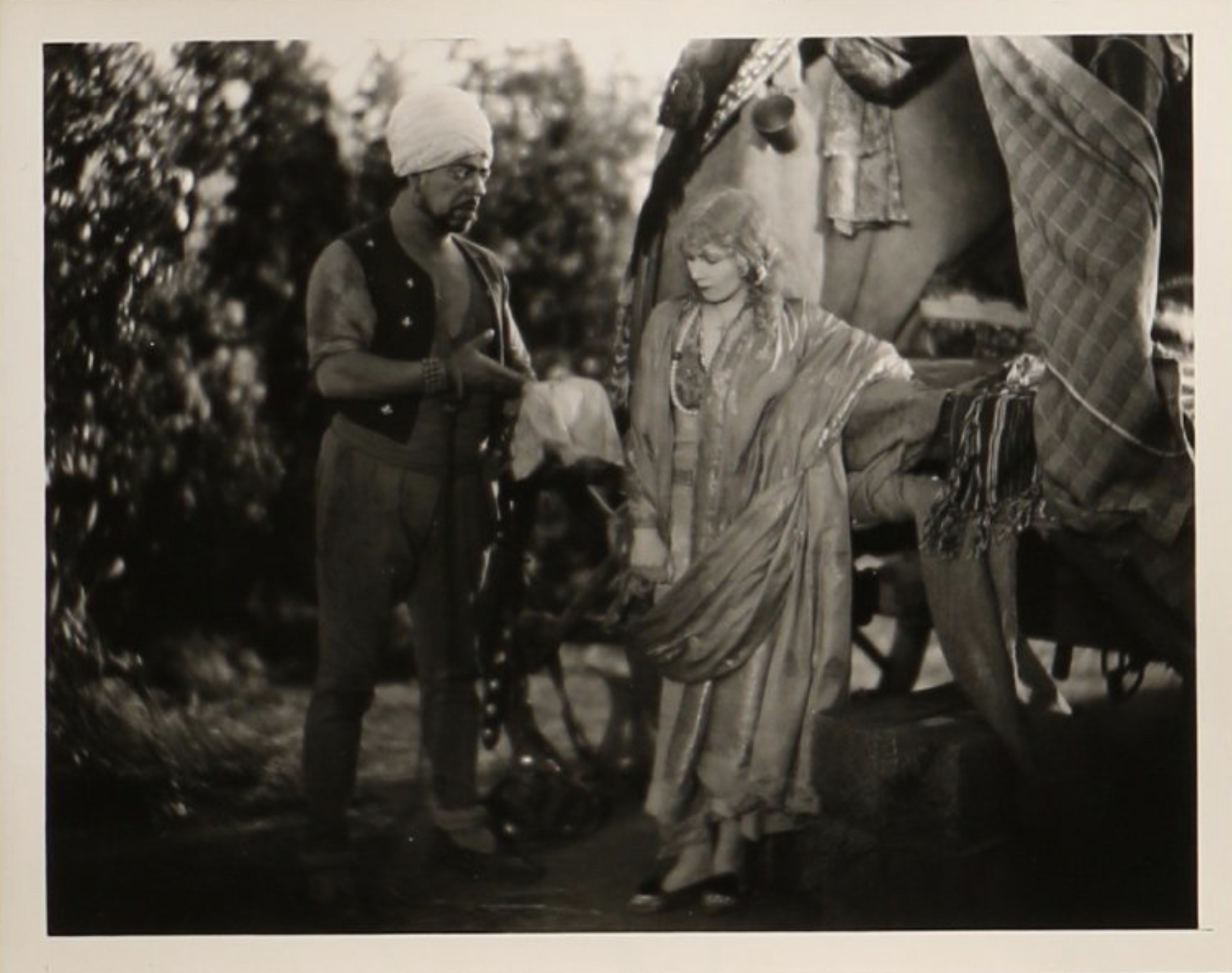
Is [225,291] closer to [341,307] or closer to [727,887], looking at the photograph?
[341,307]

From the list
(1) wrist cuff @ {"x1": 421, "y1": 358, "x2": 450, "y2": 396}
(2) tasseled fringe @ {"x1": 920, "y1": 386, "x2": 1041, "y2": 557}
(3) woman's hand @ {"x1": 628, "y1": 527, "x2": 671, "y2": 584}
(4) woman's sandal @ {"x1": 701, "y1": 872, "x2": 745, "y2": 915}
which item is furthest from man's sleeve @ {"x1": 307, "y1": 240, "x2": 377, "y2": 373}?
(4) woman's sandal @ {"x1": 701, "y1": 872, "x2": 745, "y2": 915}

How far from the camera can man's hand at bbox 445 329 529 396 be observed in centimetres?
503

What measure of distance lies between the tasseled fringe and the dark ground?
1.44 feet

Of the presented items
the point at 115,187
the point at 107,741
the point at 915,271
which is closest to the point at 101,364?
the point at 115,187

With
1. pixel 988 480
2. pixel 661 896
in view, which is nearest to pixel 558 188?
pixel 988 480

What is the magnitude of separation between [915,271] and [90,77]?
2250 mm

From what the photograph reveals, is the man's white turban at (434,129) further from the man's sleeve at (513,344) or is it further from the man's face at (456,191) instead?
the man's sleeve at (513,344)

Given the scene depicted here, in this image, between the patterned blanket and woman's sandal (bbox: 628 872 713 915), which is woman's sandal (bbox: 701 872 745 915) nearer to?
woman's sandal (bbox: 628 872 713 915)

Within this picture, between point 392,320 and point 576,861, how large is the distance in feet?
4.96

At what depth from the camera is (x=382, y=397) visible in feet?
16.5

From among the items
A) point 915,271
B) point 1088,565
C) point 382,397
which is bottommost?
point 1088,565

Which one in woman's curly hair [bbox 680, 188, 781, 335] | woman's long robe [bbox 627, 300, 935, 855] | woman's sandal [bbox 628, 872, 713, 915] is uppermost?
woman's curly hair [bbox 680, 188, 781, 335]

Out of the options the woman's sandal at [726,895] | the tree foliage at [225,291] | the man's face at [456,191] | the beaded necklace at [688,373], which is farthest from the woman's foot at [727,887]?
the man's face at [456,191]

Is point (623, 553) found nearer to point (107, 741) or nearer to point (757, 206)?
point (757, 206)
